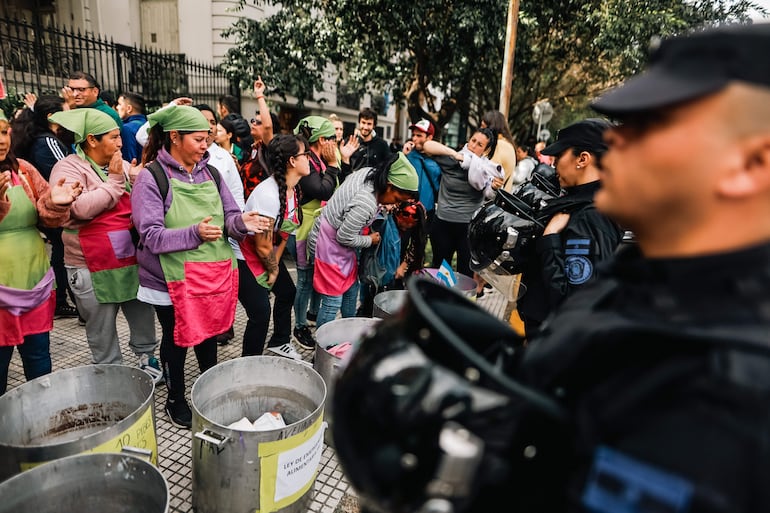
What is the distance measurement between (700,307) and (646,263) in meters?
0.12

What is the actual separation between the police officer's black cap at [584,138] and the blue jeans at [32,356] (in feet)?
9.71

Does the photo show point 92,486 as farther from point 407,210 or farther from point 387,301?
point 407,210

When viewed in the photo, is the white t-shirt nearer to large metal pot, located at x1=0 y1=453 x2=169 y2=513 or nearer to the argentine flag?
the argentine flag

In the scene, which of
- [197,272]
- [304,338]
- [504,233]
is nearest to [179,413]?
[197,272]

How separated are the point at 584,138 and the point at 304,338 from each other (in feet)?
9.50

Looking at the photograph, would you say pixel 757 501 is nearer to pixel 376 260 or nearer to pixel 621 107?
pixel 621 107

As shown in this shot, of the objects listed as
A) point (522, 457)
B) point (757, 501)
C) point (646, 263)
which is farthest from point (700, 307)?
Result: point (522, 457)

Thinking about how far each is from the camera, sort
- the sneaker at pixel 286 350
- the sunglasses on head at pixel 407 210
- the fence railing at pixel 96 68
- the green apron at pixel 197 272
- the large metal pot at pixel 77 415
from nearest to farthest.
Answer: the large metal pot at pixel 77 415 < the green apron at pixel 197 272 < the sneaker at pixel 286 350 < the sunglasses on head at pixel 407 210 < the fence railing at pixel 96 68

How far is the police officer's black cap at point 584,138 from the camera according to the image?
2.20m

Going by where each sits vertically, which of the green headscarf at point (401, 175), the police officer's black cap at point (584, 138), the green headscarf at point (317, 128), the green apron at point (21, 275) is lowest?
the green apron at point (21, 275)

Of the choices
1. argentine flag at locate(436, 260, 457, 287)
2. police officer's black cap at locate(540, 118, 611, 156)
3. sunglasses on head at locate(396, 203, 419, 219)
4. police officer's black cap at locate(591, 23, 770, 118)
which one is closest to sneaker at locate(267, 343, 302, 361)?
argentine flag at locate(436, 260, 457, 287)

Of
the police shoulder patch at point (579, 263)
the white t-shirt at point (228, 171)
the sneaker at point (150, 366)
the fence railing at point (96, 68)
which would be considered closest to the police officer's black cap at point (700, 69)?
the police shoulder patch at point (579, 263)

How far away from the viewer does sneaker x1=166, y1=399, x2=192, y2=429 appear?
2.91m

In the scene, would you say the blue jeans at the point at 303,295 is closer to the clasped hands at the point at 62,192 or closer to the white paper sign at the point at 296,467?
the clasped hands at the point at 62,192
